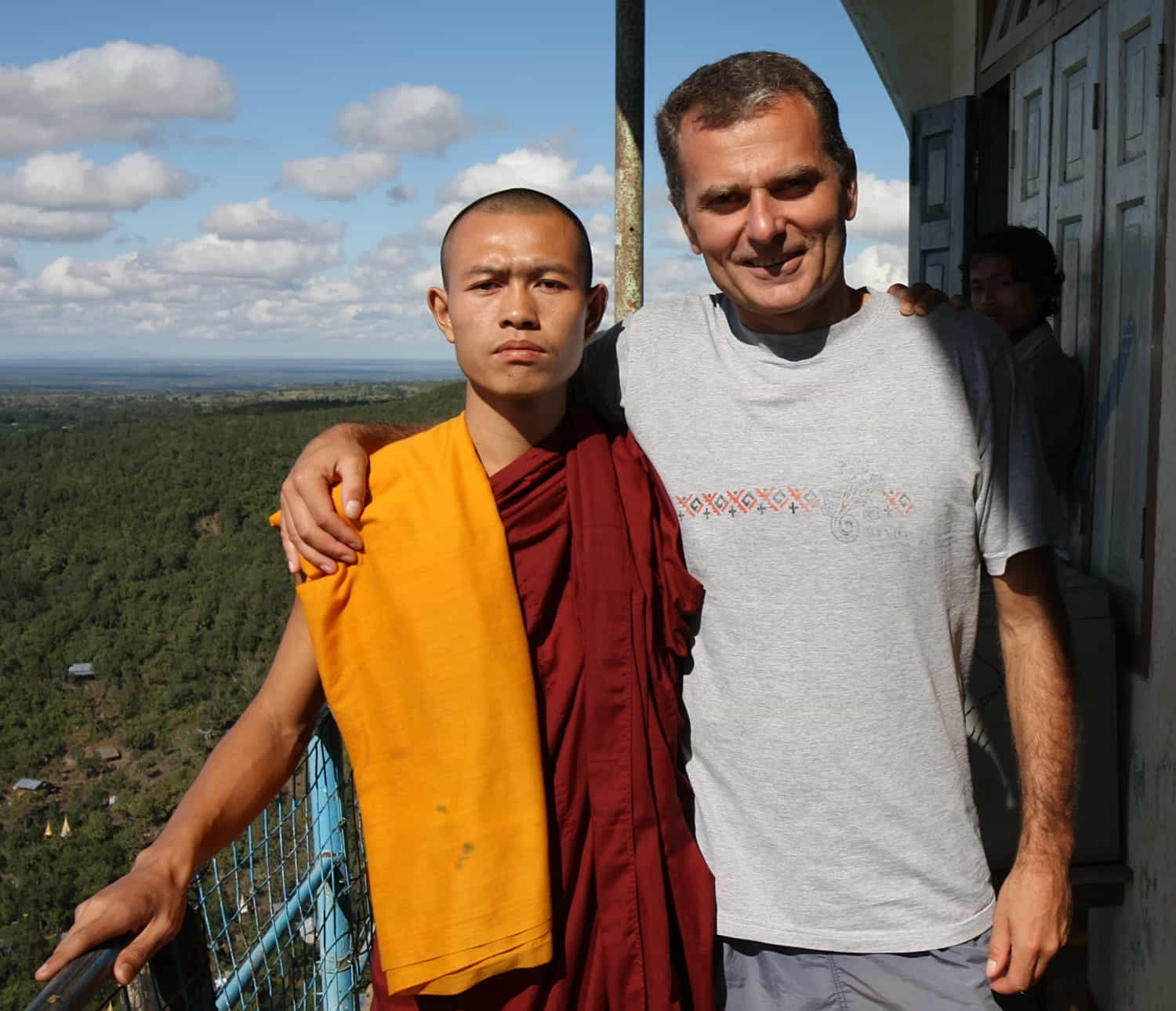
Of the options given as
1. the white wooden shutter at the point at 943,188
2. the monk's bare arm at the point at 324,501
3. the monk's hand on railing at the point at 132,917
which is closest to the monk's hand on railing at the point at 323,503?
the monk's bare arm at the point at 324,501

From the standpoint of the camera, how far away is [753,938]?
61.5 inches

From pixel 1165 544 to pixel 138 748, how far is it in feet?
111

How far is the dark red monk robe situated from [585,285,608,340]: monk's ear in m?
0.24

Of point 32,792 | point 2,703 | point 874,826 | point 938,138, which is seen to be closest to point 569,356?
point 874,826

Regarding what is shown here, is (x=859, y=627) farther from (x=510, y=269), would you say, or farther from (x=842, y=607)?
(x=510, y=269)

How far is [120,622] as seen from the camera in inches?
1587

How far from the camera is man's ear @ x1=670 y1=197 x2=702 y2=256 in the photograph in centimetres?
167

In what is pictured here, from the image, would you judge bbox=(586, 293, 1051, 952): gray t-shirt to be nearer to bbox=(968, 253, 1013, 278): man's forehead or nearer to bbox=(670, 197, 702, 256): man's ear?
bbox=(670, 197, 702, 256): man's ear

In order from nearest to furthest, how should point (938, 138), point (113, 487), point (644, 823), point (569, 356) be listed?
1. point (644, 823)
2. point (569, 356)
3. point (938, 138)
4. point (113, 487)

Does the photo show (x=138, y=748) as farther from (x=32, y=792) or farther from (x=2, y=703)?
(x=2, y=703)

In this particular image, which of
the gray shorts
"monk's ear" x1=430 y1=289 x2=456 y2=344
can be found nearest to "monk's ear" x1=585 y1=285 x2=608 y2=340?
"monk's ear" x1=430 y1=289 x2=456 y2=344

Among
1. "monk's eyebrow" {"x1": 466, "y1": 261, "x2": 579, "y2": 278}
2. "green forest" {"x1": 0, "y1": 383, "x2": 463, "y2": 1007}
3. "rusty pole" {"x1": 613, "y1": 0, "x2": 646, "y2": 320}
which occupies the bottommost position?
"green forest" {"x1": 0, "y1": 383, "x2": 463, "y2": 1007}

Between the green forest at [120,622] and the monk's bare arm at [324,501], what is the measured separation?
22.0m

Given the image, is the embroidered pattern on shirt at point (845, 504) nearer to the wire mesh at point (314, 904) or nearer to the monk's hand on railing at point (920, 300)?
the monk's hand on railing at point (920, 300)
